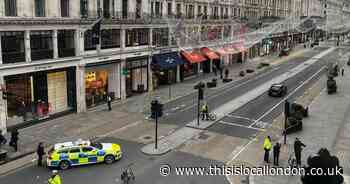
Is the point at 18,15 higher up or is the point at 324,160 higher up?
the point at 18,15

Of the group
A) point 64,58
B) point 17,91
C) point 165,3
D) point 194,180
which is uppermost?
point 165,3

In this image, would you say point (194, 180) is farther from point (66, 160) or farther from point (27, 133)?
point (27, 133)

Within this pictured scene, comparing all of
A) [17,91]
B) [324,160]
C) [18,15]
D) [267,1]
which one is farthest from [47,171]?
[267,1]

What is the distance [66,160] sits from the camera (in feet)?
77.0

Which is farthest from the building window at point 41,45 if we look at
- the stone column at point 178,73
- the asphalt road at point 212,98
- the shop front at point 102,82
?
the stone column at point 178,73

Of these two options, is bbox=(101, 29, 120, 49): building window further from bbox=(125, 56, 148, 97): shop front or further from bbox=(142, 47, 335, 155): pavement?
bbox=(142, 47, 335, 155): pavement

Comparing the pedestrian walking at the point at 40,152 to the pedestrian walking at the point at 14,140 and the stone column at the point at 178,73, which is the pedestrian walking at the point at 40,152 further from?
the stone column at the point at 178,73

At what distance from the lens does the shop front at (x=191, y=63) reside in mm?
54469

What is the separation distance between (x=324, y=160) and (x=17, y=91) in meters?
28.8

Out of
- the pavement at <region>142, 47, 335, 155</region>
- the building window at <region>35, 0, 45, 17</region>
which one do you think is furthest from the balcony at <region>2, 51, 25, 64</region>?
the pavement at <region>142, 47, 335, 155</region>

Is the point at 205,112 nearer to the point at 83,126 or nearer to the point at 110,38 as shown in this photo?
the point at 83,126

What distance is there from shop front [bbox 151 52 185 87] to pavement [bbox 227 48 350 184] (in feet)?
56.6

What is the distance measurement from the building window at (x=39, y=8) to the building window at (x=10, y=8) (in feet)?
7.13

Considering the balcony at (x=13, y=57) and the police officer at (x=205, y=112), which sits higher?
the balcony at (x=13, y=57)
